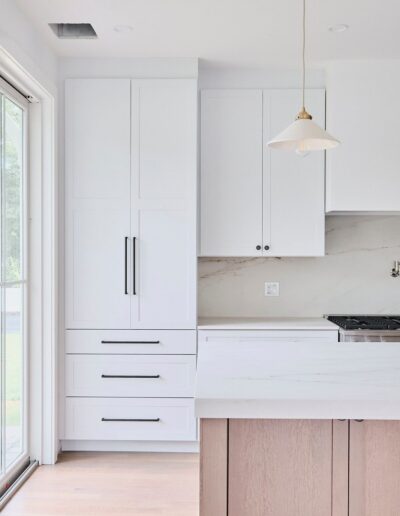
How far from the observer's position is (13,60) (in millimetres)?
2576

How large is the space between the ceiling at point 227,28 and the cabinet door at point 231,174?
0.88 ft

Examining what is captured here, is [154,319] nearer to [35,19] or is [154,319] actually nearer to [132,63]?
[132,63]

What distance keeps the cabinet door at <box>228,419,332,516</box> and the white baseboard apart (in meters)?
1.92

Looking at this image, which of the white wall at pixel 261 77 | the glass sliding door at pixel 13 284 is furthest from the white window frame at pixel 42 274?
the white wall at pixel 261 77

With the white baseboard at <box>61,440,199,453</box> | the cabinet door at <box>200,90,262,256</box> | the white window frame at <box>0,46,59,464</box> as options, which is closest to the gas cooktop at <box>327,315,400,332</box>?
the cabinet door at <box>200,90,262,256</box>

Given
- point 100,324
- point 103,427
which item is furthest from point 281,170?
point 103,427

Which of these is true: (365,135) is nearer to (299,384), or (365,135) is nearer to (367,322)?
(367,322)

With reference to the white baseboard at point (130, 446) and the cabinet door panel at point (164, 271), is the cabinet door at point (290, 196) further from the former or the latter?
the white baseboard at point (130, 446)

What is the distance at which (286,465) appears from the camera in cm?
157

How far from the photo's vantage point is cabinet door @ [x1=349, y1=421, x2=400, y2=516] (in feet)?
5.10

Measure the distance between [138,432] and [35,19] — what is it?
8.23 feet

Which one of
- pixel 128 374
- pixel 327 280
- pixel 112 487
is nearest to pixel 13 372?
pixel 128 374

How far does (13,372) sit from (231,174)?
1855 mm

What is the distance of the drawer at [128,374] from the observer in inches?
132
